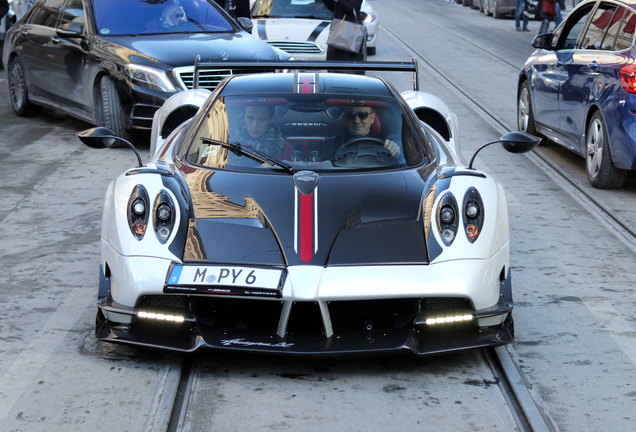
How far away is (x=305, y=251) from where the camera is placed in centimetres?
516

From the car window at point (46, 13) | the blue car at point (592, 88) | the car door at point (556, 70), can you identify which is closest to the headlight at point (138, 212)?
the blue car at point (592, 88)

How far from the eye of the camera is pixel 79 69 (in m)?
12.1

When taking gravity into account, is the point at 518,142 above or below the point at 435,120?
above

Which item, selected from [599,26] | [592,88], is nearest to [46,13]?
[599,26]

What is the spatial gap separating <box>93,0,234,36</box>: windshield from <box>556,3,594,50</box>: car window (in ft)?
12.2

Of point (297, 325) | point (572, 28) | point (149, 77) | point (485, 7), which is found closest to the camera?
point (297, 325)

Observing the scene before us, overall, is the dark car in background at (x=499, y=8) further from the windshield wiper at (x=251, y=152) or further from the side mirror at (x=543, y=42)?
the windshield wiper at (x=251, y=152)

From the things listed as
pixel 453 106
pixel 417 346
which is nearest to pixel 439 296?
pixel 417 346

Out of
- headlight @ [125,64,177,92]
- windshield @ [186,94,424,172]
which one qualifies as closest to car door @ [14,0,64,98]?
headlight @ [125,64,177,92]

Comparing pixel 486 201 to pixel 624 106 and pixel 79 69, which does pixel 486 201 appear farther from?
pixel 79 69

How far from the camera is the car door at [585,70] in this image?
32.2 ft

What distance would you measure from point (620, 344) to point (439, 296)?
116cm

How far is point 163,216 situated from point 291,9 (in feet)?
41.8

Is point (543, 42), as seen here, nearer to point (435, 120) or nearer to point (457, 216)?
point (435, 120)
